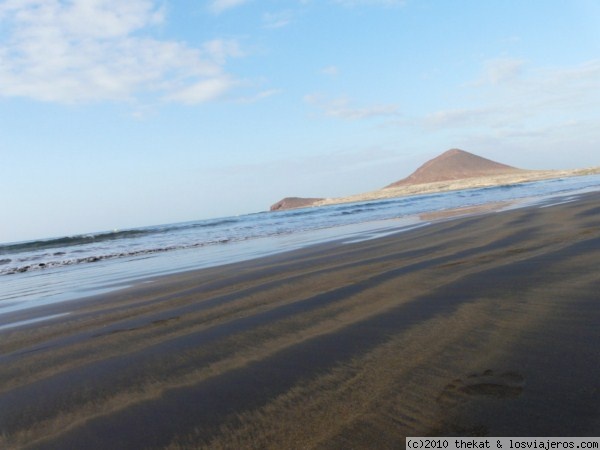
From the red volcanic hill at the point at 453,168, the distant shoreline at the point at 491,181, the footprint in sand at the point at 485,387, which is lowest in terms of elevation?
the footprint in sand at the point at 485,387

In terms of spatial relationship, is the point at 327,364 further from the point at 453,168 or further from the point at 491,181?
the point at 453,168

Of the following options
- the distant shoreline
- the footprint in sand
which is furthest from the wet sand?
the distant shoreline

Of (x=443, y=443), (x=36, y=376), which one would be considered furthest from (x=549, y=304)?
(x=36, y=376)

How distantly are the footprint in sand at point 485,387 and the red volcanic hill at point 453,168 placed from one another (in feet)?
357

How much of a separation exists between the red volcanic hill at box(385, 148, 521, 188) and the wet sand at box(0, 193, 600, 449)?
10693cm

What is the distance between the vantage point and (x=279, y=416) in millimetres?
1936

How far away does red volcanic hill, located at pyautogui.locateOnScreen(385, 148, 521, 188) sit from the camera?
107 meters

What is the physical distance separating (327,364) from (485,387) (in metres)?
0.83

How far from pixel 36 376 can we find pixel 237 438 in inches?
71.2

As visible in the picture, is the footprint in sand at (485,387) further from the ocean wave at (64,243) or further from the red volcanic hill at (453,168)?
the red volcanic hill at (453,168)

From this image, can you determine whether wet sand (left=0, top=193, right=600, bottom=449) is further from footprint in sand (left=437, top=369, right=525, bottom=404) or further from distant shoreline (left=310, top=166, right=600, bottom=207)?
distant shoreline (left=310, top=166, right=600, bottom=207)

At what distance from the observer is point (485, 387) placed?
Answer: 1949 millimetres

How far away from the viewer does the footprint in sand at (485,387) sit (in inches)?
74.0

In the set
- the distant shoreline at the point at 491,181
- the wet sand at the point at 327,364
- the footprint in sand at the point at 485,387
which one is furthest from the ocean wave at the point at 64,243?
the distant shoreline at the point at 491,181
